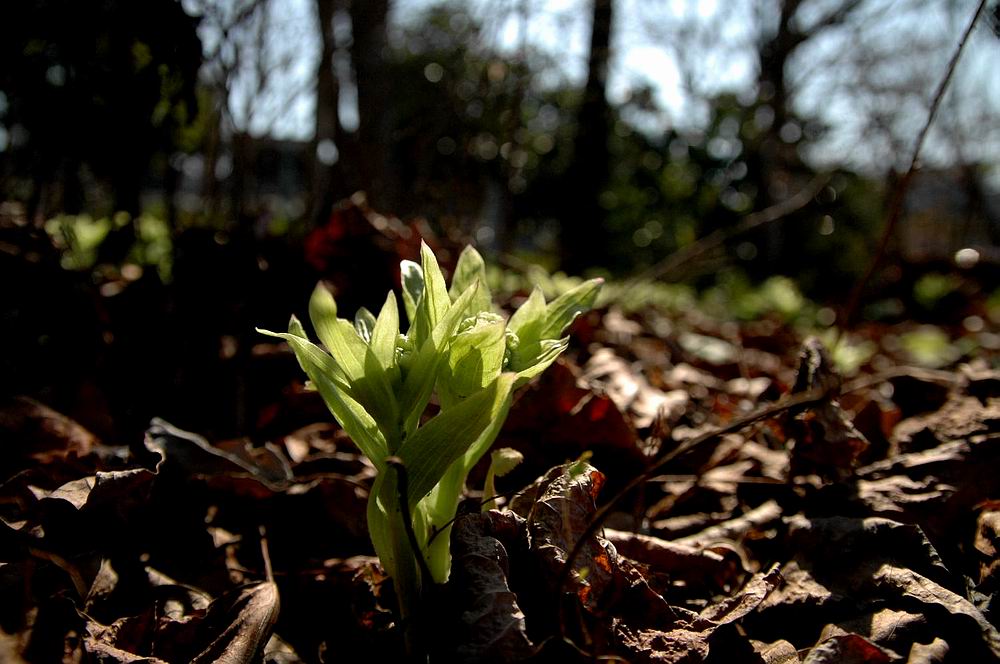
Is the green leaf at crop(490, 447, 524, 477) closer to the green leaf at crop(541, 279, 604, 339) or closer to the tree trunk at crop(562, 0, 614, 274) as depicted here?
the green leaf at crop(541, 279, 604, 339)

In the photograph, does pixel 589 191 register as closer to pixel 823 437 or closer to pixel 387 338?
pixel 823 437

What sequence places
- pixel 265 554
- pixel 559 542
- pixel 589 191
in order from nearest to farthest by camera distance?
pixel 559 542 < pixel 265 554 < pixel 589 191

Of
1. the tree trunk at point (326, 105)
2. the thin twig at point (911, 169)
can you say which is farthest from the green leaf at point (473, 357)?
the tree trunk at point (326, 105)

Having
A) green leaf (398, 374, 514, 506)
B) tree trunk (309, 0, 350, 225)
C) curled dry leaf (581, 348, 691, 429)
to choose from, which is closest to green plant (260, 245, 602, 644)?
green leaf (398, 374, 514, 506)

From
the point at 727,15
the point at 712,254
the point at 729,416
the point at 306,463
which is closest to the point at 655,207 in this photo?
the point at 727,15

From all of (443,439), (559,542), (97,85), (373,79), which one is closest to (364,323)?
(443,439)

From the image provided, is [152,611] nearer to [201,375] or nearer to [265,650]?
[265,650]
